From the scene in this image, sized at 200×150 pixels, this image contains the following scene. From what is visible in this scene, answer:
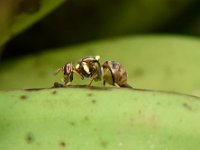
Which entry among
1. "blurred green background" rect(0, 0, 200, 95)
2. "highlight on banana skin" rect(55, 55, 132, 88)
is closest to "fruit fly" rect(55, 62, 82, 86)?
"highlight on banana skin" rect(55, 55, 132, 88)

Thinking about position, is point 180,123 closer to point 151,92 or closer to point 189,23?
point 151,92

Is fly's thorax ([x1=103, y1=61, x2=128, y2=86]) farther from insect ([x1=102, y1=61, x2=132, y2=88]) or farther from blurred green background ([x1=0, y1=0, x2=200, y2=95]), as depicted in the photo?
blurred green background ([x1=0, y1=0, x2=200, y2=95])

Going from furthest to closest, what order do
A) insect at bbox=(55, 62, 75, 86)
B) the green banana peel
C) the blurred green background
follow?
1. the blurred green background
2. insect at bbox=(55, 62, 75, 86)
3. the green banana peel

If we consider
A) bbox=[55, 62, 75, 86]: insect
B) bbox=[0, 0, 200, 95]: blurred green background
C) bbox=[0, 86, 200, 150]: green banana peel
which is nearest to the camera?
bbox=[0, 86, 200, 150]: green banana peel

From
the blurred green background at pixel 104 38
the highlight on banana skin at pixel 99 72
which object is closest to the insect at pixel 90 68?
the highlight on banana skin at pixel 99 72

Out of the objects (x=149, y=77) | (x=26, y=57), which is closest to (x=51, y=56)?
(x=26, y=57)

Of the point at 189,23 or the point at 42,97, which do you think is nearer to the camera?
the point at 42,97

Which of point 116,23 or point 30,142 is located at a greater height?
point 116,23
